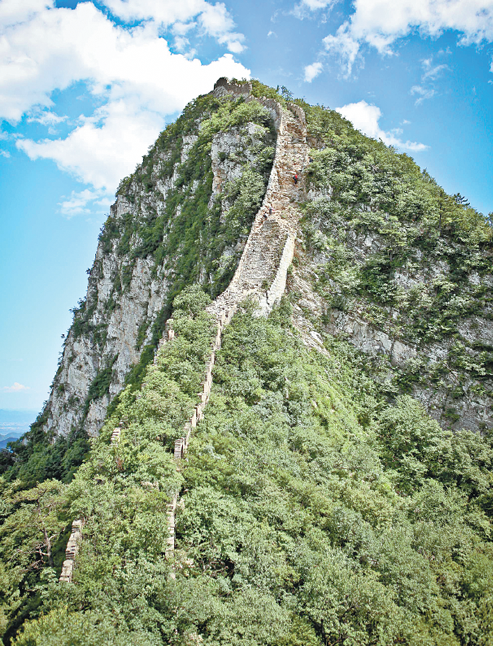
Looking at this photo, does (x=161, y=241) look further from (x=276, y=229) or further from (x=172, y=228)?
(x=276, y=229)

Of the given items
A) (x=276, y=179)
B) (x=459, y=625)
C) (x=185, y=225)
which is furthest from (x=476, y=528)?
(x=185, y=225)

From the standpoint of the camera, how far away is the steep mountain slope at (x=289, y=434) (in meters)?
9.11

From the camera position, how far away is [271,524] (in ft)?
35.7

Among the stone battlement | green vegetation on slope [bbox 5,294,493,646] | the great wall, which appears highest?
the stone battlement

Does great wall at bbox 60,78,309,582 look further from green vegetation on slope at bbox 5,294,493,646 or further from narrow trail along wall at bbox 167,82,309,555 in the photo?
green vegetation on slope at bbox 5,294,493,646

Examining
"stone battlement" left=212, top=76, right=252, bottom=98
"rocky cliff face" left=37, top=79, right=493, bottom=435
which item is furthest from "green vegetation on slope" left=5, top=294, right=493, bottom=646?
"stone battlement" left=212, top=76, right=252, bottom=98

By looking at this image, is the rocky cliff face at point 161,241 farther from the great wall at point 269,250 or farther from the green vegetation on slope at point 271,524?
the green vegetation on slope at point 271,524

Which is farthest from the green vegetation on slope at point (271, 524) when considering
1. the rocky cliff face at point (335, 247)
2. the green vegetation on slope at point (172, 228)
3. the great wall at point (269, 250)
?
the green vegetation on slope at point (172, 228)

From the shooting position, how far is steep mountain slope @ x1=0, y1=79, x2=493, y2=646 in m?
9.11

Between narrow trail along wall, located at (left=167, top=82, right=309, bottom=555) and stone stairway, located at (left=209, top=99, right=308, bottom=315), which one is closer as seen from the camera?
narrow trail along wall, located at (left=167, top=82, right=309, bottom=555)

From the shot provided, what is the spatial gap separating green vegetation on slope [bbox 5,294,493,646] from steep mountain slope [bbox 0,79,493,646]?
0.05m

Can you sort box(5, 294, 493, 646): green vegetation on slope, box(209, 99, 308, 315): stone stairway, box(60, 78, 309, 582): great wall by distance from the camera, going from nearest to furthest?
1. box(5, 294, 493, 646): green vegetation on slope
2. box(60, 78, 309, 582): great wall
3. box(209, 99, 308, 315): stone stairway

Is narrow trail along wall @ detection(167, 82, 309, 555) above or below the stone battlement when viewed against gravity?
below

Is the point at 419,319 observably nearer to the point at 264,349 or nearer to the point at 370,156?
the point at 264,349
